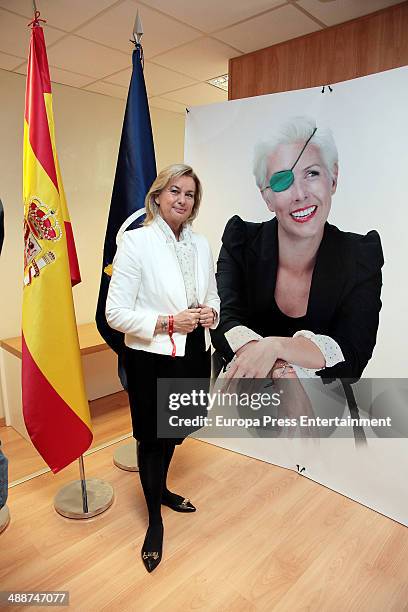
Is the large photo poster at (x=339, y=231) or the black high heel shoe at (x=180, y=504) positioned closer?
the large photo poster at (x=339, y=231)

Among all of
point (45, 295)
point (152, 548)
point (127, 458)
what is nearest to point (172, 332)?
point (45, 295)

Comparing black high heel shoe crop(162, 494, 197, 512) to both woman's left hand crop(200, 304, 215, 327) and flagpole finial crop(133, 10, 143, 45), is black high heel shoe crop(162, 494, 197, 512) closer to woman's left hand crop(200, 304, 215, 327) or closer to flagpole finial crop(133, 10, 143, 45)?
woman's left hand crop(200, 304, 215, 327)

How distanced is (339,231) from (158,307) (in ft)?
3.19

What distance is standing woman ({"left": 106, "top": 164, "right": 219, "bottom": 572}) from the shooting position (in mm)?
1743

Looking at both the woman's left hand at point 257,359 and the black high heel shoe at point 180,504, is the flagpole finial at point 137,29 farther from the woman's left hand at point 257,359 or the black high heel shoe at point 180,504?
the black high heel shoe at point 180,504

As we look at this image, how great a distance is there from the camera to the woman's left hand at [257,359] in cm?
231

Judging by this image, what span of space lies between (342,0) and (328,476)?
234 centimetres

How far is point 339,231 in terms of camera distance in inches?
83.3

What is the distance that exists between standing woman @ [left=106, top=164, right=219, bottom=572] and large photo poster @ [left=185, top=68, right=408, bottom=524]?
52 centimetres

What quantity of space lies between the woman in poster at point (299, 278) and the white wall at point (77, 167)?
1.60 metres

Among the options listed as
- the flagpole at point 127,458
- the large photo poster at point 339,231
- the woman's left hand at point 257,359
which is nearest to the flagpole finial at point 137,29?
the flagpole at point 127,458

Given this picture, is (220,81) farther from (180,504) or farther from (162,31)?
(180,504)

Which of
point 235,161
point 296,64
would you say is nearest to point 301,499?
point 235,161

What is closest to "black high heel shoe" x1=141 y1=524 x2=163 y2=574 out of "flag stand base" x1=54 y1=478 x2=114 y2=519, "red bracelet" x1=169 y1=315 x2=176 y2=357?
"flag stand base" x1=54 y1=478 x2=114 y2=519
